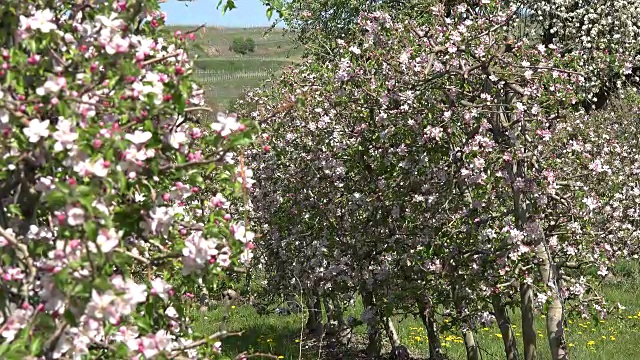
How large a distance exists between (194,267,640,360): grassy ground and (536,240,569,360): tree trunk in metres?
1.30

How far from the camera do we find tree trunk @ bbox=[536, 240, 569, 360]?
5.06 m

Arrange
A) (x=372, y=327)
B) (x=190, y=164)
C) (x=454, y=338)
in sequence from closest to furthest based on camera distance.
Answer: (x=190, y=164) < (x=372, y=327) < (x=454, y=338)

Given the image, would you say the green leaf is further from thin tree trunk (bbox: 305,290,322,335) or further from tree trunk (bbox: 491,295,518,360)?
thin tree trunk (bbox: 305,290,322,335)

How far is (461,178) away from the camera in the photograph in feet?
16.1

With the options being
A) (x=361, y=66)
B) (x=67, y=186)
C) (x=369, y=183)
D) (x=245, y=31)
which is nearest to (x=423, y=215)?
(x=369, y=183)

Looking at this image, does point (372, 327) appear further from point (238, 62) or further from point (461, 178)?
point (238, 62)

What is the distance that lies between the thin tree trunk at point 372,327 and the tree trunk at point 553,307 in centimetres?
135

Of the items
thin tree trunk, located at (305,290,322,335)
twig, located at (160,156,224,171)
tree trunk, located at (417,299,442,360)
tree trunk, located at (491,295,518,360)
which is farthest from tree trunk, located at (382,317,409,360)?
twig, located at (160,156,224,171)

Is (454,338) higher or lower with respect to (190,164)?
lower

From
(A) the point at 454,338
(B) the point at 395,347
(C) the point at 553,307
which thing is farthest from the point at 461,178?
(A) the point at 454,338

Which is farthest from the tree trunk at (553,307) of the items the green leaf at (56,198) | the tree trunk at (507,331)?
the green leaf at (56,198)

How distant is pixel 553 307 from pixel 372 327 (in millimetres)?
1549

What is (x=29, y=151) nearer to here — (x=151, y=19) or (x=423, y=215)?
(x=151, y=19)

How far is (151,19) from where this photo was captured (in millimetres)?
2941
